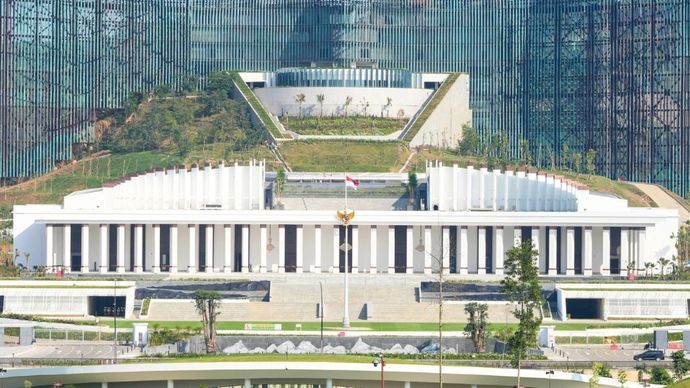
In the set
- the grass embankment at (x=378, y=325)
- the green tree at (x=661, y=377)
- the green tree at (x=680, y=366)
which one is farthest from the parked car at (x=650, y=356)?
the grass embankment at (x=378, y=325)

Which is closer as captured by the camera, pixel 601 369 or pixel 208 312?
pixel 601 369

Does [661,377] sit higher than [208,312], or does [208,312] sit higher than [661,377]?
[208,312]

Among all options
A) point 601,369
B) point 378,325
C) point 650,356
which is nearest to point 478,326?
point 650,356

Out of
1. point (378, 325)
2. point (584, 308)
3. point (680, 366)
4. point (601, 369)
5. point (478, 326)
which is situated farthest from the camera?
point (584, 308)

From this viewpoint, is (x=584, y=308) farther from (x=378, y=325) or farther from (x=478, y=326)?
(x=478, y=326)

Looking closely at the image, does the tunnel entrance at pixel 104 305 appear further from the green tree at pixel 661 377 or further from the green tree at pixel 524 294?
the green tree at pixel 661 377

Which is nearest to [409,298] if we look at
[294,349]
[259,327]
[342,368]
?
[259,327]

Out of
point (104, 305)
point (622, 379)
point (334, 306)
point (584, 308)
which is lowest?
point (622, 379)

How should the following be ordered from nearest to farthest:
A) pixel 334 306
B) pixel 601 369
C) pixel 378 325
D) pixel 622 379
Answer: pixel 622 379
pixel 601 369
pixel 378 325
pixel 334 306
